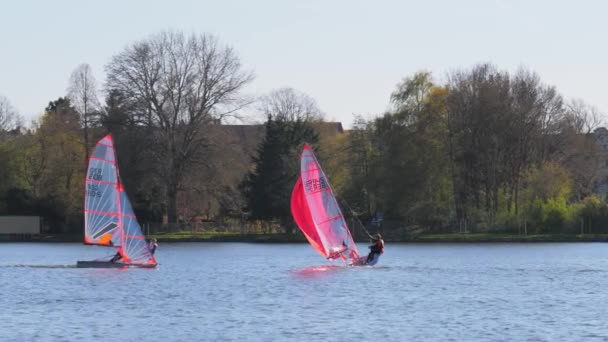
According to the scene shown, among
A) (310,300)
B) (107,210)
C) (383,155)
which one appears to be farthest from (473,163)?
(310,300)

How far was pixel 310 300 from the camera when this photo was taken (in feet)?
136

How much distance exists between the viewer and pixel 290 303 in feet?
133

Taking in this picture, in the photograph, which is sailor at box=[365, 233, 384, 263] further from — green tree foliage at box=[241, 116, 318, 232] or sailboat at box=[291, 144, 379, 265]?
green tree foliage at box=[241, 116, 318, 232]

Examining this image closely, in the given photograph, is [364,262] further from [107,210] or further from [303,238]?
[303,238]

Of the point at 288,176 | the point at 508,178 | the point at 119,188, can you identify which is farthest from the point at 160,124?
the point at 119,188

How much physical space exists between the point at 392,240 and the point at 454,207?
5536 millimetres

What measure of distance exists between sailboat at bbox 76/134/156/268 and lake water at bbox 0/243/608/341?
3.98 ft

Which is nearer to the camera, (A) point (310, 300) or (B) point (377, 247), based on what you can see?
(A) point (310, 300)

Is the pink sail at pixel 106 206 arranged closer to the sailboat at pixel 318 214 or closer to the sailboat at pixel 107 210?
the sailboat at pixel 107 210

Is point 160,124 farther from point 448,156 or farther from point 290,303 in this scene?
point 290,303

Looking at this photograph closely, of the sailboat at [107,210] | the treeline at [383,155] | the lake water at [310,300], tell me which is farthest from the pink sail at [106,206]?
the treeline at [383,155]

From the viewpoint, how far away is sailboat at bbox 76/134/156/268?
173 ft

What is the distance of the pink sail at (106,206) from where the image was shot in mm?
52812

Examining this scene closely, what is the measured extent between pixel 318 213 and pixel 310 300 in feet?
45.9
